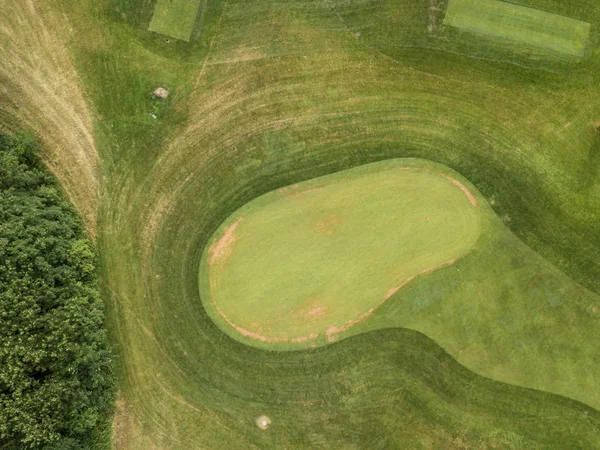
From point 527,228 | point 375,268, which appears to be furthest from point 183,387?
point 527,228

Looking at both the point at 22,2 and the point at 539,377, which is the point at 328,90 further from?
the point at 539,377

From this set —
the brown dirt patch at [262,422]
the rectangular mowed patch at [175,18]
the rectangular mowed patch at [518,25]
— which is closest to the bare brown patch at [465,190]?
the rectangular mowed patch at [518,25]

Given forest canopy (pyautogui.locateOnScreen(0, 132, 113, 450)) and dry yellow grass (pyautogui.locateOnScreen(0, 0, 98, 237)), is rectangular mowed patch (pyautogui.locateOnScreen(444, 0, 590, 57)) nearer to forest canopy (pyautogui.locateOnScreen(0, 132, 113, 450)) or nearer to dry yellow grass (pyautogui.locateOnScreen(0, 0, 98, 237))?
dry yellow grass (pyautogui.locateOnScreen(0, 0, 98, 237))

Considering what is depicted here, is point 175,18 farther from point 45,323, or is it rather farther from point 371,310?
point 371,310

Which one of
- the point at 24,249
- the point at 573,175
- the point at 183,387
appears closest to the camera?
the point at 24,249

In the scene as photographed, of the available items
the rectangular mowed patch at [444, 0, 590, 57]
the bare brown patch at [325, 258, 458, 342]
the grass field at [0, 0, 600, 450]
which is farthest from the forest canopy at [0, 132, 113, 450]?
the rectangular mowed patch at [444, 0, 590, 57]

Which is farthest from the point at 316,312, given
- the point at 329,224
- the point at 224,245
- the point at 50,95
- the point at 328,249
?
the point at 50,95
